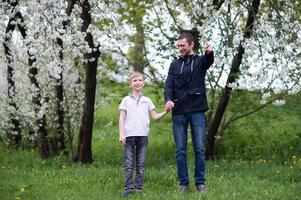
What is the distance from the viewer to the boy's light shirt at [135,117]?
7.07 meters

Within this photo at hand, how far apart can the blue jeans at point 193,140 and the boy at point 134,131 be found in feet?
0.79

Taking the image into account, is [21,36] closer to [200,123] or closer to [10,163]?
[10,163]

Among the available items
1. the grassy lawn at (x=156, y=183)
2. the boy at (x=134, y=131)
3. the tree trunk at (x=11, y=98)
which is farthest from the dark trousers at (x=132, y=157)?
the tree trunk at (x=11, y=98)

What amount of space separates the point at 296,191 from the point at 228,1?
352 centimetres

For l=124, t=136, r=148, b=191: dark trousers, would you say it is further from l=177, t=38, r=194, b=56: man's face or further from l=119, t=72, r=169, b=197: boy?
l=177, t=38, r=194, b=56: man's face

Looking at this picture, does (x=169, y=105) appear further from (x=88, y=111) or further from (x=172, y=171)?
(x=88, y=111)

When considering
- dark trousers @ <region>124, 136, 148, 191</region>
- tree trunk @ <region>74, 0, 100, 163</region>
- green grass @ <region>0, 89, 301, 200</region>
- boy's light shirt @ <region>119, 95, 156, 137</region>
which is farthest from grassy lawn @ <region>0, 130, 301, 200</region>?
boy's light shirt @ <region>119, 95, 156, 137</region>

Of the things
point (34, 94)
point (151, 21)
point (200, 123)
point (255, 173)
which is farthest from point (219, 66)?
point (200, 123)

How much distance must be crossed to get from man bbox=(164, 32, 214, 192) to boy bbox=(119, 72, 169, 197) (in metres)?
0.22

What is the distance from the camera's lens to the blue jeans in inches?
279

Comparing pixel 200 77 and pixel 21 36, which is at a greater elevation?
pixel 21 36

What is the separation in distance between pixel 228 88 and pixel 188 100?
465cm

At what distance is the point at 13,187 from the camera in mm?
7871

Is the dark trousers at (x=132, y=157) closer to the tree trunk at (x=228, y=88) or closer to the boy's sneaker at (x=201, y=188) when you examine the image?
the boy's sneaker at (x=201, y=188)
